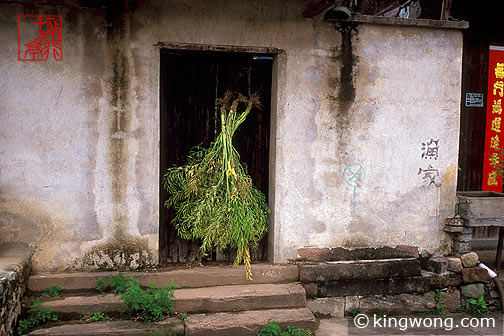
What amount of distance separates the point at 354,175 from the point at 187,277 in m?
2.27

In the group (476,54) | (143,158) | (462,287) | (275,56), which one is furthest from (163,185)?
(476,54)

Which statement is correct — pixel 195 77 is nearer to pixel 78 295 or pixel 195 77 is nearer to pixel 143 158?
pixel 143 158

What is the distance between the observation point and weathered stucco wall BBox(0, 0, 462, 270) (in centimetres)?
482

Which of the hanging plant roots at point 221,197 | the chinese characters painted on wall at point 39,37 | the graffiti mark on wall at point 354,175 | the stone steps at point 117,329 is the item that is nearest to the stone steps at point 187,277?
the hanging plant roots at point 221,197

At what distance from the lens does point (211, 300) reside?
479 cm

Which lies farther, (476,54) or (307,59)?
(476,54)

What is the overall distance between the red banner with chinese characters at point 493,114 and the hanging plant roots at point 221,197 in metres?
3.89

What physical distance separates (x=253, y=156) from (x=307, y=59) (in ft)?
4.30

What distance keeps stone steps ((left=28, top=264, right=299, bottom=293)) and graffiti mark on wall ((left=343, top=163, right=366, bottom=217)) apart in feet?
3.91

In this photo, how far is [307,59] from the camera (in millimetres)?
5320

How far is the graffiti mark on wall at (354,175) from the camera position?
18.0 feet

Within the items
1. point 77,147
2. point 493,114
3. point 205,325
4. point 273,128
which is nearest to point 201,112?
point 273,128

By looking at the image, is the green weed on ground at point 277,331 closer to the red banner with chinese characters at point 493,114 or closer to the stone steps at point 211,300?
the stone steps at point 211,300

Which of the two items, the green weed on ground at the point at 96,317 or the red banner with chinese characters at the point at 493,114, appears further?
the red banner with chinese characters at the point at 493,114
